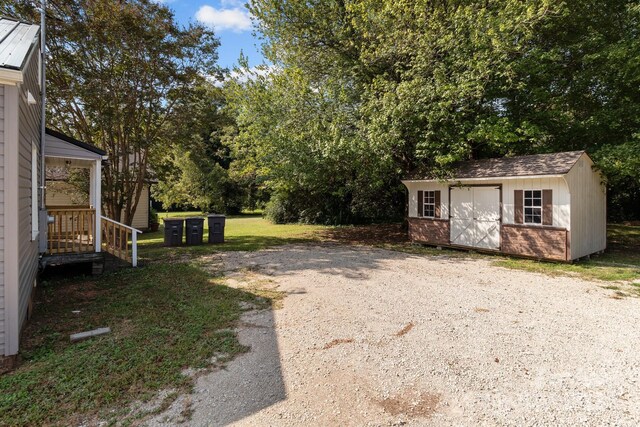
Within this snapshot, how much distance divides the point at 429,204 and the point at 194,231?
337 inches

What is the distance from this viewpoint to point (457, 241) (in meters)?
11.0

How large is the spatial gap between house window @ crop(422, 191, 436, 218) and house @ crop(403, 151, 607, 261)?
35 mm

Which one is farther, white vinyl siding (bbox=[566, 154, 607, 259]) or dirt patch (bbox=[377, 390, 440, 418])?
white vinyl siding (bbox=[566, 154, 607, 259])

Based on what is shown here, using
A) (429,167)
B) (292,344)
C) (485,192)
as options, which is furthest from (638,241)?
(292,344)

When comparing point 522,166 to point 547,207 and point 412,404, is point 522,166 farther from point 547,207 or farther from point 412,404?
point 412,404

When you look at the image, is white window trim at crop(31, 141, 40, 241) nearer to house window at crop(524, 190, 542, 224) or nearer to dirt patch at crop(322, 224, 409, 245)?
dirt patch at crop(322, 224, 409, 245)

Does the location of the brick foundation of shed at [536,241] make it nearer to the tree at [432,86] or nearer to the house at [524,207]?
the house at [524,207]

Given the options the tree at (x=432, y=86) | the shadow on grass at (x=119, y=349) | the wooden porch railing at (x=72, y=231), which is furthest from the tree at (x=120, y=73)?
the shadow on grass at (x=119, y=349)

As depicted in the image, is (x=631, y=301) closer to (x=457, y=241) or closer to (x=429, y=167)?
(x=457, y=241)

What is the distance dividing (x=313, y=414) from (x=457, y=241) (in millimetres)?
9466

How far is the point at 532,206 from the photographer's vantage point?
932cm

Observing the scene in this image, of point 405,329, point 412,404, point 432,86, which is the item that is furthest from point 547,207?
point 412,404

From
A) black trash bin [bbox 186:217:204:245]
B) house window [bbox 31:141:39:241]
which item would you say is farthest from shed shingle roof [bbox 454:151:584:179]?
house window [bbox 31:141:39:241]

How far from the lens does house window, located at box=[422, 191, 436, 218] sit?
1166 centimetres
